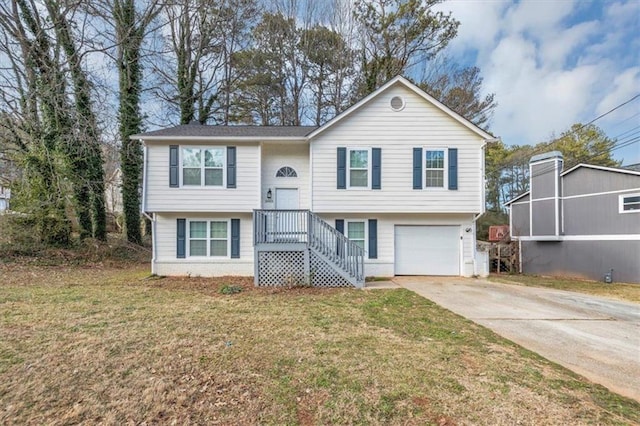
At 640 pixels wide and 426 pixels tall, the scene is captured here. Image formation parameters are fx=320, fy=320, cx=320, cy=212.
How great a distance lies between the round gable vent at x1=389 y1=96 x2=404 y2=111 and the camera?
11492 millimetres

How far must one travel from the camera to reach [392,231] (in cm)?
1188

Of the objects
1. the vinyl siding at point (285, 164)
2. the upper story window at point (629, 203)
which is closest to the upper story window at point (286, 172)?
the vinyl siding at point (285, 164)

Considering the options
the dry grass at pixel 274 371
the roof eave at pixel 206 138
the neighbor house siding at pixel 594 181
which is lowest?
the dry grass at pixel 274 371

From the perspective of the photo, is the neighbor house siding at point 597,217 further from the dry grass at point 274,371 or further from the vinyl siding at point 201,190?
the vinyl siding at point 201,190

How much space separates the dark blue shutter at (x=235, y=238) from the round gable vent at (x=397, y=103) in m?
6.94

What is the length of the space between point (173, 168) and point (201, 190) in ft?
4.05

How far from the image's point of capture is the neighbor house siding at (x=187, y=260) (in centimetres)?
1138

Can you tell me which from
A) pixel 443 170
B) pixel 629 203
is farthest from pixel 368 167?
pixel 629 203

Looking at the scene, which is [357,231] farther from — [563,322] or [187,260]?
[563,322]

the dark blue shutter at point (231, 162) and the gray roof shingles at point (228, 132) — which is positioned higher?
the gray roof shingles at point (228, 132)

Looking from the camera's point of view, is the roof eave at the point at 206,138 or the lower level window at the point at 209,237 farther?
the lower level window at the point at 209,237

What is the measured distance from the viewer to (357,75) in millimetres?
20672

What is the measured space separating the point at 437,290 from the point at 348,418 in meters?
7.15

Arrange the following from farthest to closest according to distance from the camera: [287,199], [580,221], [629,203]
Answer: [580,221], [629,203], [287,199]
